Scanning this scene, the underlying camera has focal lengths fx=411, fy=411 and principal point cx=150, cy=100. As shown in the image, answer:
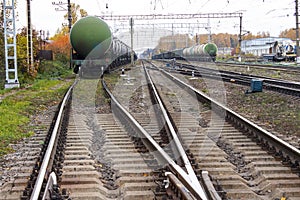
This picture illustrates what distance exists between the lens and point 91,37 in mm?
22734

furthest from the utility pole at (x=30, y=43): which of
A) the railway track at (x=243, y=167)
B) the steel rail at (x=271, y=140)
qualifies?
the railway track at (x=243, y=167)

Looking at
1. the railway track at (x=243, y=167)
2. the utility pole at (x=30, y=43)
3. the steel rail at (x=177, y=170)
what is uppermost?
the utility pole at (x=30, y=43)

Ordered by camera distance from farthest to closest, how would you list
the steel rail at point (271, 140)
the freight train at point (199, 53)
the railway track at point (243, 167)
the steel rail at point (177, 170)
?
1. the freight train at point (199, 53)
2. the steel rail at point (271, 140)
3. the railway track at point (243, 167)
4. the steel rail at point (177, 170)

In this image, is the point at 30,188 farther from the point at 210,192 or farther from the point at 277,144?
the point at 277,144

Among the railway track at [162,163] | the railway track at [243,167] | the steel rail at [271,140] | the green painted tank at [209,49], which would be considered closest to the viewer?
the railway track at [162,163]

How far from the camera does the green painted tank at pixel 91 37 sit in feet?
74.7

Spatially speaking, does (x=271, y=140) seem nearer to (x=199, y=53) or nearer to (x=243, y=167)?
(x=243, y=167)

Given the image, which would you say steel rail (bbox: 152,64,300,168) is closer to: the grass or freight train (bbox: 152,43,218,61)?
the grass

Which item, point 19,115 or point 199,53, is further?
point 199,53

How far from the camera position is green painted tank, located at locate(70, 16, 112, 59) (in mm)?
22766

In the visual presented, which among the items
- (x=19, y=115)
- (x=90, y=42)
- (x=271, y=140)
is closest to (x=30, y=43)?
(x=90, y=42)

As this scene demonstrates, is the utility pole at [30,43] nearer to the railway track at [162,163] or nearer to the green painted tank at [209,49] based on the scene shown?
the railway track at [162,163]

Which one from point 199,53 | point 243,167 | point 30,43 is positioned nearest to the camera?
point 243,167

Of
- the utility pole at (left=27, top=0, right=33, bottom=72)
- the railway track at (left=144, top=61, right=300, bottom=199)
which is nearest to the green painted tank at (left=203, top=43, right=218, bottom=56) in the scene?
the utility pole at (left=27, top=0, right=33, bottom=72)
